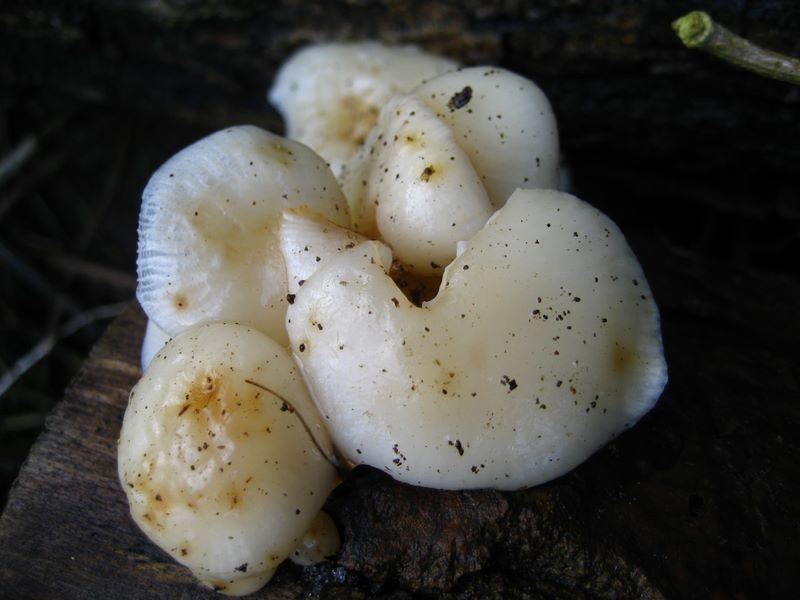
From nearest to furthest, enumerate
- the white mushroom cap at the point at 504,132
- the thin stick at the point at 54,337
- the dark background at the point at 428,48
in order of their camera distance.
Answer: the white mushroom cap at the point at 504,132 → the dark background at the point at 428,48 → the thin stick at the point at 54,337

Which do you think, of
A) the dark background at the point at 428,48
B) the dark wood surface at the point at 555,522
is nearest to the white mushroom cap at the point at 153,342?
the dark wood surface at the point at 555,522

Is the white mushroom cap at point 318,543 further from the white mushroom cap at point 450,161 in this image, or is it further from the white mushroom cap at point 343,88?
the white mushroom cap at point 343,88

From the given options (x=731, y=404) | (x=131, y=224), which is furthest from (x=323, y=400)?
(x=131, y=224)

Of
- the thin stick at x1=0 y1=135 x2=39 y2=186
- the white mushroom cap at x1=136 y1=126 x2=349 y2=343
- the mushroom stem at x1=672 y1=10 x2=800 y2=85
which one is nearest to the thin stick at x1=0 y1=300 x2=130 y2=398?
the thin stick at x1=0 y1=135 x2=39 y2=186

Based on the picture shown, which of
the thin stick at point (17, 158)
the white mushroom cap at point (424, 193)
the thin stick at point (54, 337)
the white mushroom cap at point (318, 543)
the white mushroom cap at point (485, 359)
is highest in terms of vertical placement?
the white mushroom cap at point (424, 193)

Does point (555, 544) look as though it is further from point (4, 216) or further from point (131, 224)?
point (4, 216)

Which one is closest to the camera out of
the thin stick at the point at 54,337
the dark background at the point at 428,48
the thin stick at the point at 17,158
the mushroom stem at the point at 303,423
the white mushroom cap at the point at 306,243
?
the mushroom stem at the point at 303,423

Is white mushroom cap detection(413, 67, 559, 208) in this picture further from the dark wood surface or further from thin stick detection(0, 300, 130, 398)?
thin stick detection(0, 300, 130, 398)

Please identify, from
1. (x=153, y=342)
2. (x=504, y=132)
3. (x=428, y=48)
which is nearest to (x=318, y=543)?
(x=153, y=342)
